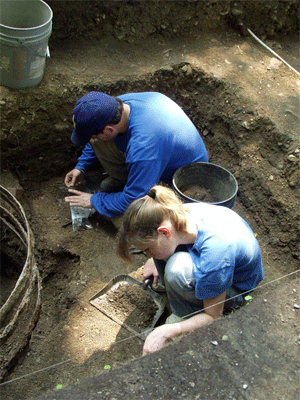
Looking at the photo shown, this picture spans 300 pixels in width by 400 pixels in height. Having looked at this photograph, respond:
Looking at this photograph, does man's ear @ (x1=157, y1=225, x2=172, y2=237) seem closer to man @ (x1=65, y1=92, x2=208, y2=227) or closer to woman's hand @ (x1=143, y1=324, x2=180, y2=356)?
woman's hand @ (x1=143, y1=324, x2=180, y2=356)

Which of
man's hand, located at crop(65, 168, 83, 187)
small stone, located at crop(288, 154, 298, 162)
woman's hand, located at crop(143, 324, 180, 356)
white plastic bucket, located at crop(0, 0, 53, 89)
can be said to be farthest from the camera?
man's hand, located at crop(65, 168, 83, 187)

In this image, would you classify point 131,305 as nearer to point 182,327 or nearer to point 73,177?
point 182,327

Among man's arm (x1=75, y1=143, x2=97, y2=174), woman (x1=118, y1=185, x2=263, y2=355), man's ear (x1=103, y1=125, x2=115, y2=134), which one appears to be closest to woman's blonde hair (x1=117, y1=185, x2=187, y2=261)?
woman (x1=118, y1=185, x2=263, y2=355)

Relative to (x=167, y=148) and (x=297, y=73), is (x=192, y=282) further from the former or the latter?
(x=297, y=73)

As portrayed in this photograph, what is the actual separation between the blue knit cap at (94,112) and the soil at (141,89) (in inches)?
39.3

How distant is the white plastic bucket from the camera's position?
2797 millimetres

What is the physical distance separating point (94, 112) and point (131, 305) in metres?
1.41

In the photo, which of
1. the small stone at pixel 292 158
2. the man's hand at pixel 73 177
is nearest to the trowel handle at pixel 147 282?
the man's hand at pixel 73 177

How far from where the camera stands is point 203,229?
190cm

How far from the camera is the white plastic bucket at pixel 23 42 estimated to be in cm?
280

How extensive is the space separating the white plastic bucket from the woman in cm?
183

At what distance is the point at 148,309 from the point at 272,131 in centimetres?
200

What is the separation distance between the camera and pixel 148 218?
5.83 feet

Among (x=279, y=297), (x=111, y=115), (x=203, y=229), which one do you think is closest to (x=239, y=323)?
(x=279, y=297)
